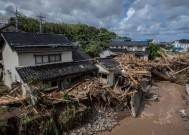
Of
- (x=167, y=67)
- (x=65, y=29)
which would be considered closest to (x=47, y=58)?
(x=167, y=67)

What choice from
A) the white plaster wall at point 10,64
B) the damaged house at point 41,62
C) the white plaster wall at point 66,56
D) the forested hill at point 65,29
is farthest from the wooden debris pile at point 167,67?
the forested hill at point 65,29

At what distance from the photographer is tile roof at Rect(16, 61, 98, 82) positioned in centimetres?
1600

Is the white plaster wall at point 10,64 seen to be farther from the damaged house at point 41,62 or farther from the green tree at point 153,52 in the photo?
the green tree at point 153,52

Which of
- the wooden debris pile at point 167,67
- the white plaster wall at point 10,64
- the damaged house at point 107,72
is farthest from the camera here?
the wooden debris pile at point 167,67

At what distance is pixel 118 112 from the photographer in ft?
61.4

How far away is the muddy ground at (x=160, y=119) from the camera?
1642cm

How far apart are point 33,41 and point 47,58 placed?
7.82 ft

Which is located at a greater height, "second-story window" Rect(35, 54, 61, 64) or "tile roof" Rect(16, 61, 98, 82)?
"second-story window" Rect(35, 54, 61, 64)

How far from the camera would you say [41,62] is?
18.2m

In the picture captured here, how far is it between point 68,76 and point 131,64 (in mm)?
11687

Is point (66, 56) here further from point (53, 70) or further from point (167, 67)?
point (167, 67)

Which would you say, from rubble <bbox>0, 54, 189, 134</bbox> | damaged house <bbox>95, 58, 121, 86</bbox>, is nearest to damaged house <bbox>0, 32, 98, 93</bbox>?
damaged house <bbox>95, 58, 121, 86</bbox>

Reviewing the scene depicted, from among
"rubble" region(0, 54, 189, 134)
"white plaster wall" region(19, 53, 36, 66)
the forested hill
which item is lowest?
"rubble" region(0, 54, 189, 134)

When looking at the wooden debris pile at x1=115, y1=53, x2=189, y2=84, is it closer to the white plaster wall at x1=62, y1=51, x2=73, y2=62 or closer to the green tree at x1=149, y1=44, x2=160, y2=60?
the white plaster wall at x1=62, y1=51, x2=73, y2=62
